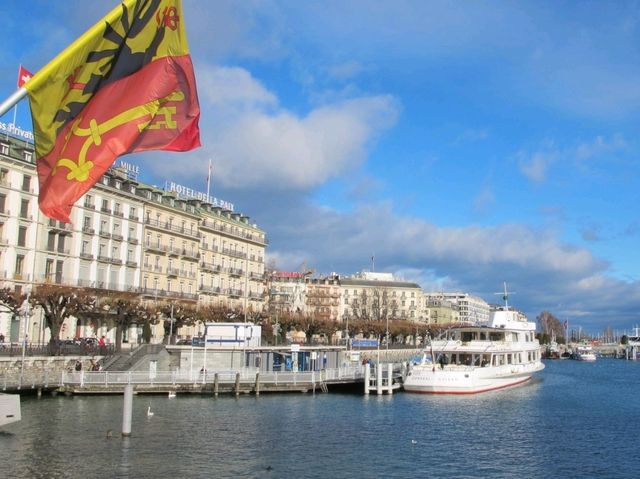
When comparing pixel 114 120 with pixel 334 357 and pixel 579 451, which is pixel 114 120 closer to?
pixel 579 451

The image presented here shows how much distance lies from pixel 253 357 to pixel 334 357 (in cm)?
992

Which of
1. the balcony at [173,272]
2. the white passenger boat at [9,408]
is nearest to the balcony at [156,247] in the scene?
the balcony at [173,272]

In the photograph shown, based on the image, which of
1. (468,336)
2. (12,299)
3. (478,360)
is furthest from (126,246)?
(478,360)

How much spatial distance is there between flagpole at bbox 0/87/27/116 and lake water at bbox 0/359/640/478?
17.2m

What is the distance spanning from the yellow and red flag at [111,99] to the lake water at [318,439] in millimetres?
15744

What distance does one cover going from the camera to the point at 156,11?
15219mm

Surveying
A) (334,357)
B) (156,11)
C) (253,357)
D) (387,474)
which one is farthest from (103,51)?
(334,357)

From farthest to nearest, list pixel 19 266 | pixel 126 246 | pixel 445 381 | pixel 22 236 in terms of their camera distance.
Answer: pixel 126 246, pixel 22 236, pixel 19 266, pixel 445 381

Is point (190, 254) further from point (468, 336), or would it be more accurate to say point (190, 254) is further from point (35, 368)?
point (35, 368)

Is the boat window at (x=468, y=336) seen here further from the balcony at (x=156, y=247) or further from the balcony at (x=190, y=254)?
the balcony at (x=190, y=254)

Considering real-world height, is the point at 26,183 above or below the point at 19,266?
above

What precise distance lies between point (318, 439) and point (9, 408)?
15201mm

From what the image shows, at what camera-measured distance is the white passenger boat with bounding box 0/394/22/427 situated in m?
31.1

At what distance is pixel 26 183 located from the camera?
81.1 m
